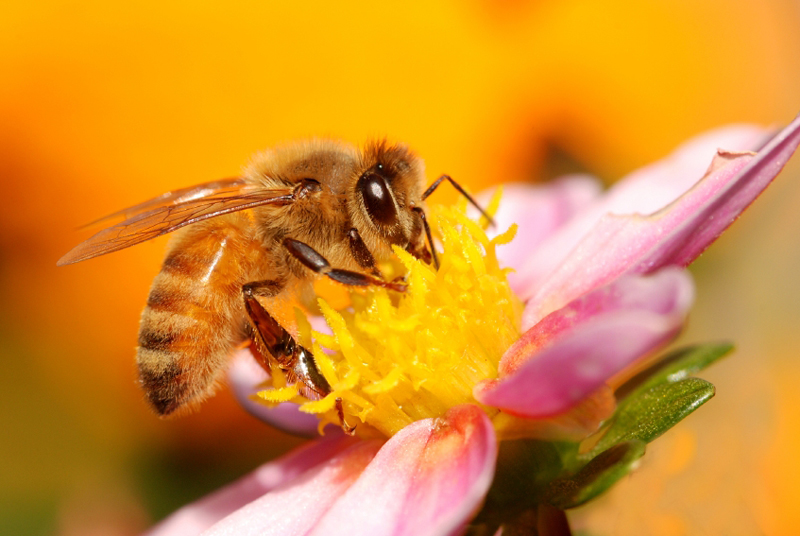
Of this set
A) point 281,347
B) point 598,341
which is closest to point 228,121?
point 281,347

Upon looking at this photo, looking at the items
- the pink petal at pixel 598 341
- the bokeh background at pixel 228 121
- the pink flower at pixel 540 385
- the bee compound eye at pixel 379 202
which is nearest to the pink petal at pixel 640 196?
the pink flower at pixel 540 385

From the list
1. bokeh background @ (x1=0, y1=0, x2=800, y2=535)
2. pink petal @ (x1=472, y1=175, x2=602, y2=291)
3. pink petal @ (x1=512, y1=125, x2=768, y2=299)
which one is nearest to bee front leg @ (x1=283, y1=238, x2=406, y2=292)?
pink petal @ (x1=512, y1=125, x2=768, y2=299)

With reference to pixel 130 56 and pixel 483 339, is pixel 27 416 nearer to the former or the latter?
pixel 130 56

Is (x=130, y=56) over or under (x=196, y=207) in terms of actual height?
over

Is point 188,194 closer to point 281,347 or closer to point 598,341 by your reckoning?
point 281,347

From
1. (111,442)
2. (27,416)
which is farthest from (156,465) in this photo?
(27,416)

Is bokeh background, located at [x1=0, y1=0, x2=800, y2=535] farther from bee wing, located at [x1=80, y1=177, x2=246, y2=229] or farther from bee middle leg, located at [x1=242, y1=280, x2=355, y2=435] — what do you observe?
bee middle leg, located at [x1=242, y1=280, x2=355, y2=435]
